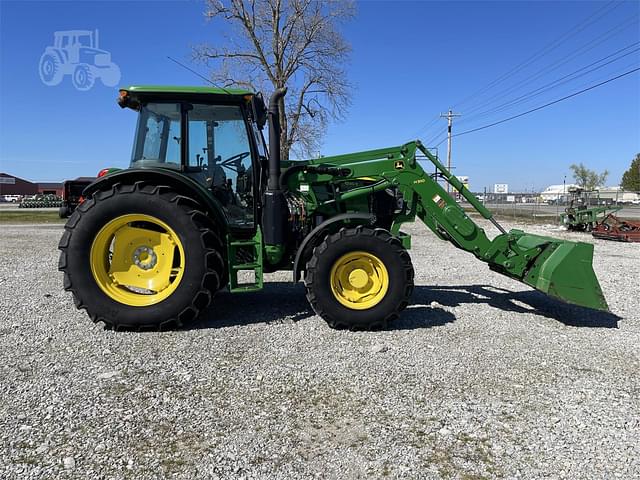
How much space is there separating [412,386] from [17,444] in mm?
2773

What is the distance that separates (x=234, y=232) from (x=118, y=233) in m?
1.26

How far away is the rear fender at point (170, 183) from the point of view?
15.8 feet

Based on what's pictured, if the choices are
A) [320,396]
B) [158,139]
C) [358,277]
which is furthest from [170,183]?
[320,396]

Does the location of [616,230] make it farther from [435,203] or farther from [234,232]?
[234,232]

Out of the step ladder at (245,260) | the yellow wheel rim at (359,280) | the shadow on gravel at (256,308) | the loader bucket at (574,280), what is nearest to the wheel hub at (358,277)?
the yellow wheel rim at (359,280)

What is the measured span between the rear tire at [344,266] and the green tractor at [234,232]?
1 cm

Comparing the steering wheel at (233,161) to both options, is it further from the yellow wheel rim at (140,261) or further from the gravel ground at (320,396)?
the gravel ground at (320,396)

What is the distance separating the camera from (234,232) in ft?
17.2

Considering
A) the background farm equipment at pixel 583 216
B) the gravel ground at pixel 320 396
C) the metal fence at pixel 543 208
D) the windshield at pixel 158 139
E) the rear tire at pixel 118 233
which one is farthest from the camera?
the metal fence at pixel 543 208

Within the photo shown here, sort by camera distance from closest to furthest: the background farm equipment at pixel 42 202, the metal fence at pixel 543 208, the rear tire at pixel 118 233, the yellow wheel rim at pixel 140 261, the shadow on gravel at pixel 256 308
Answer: the rear tire at pixel 118 233, the yellow wheel rim at pixel 140 261, the shadow on gravel at pixel 256 308, the metal fence at pixel 543 208, the background farm equipment at pixel 42 202

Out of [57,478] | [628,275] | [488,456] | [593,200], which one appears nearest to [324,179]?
→ [488,456]

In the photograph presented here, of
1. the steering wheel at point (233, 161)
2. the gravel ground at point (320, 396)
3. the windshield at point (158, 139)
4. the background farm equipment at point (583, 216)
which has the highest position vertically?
the windshield at point (158, 139)

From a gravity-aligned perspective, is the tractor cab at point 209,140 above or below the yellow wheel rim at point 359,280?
above

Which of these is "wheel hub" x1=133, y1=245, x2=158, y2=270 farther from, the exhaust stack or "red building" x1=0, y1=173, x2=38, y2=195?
"red building" x1=0, y1=173, x2=38, y2=195
